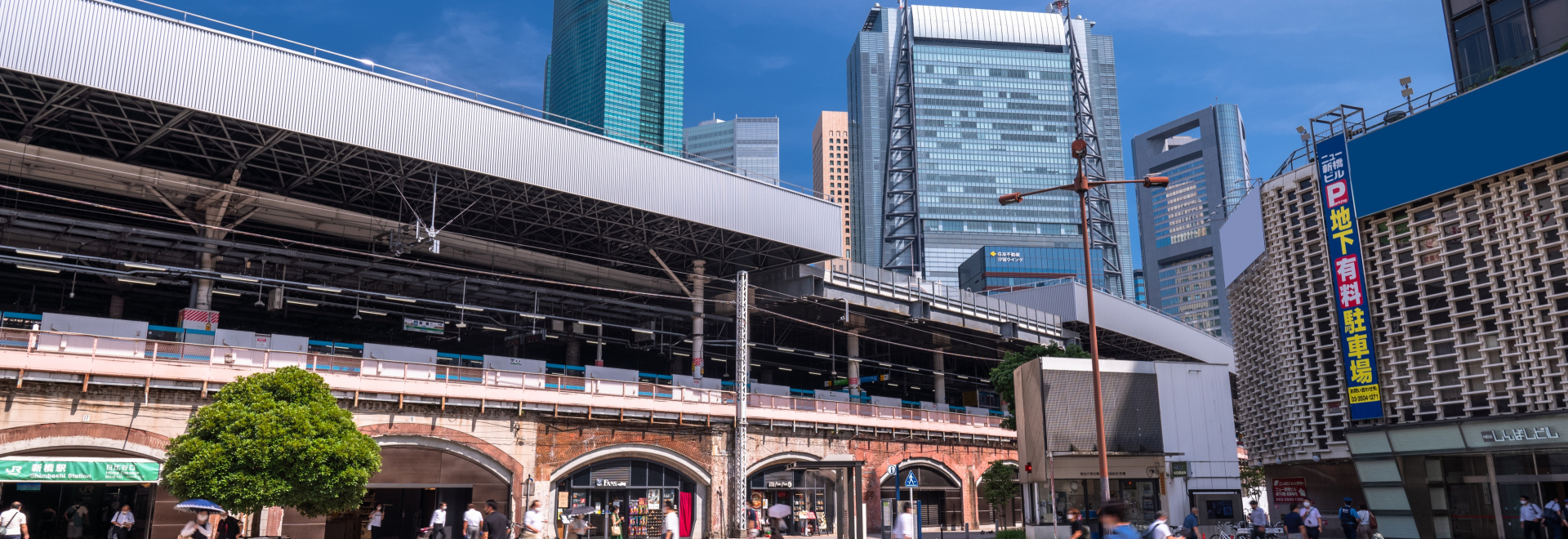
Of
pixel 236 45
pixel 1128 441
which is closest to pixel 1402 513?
pixel 1128 441

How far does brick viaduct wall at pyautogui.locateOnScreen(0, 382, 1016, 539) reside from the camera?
27.2m

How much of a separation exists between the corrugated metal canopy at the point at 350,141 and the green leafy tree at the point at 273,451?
33.7 ft

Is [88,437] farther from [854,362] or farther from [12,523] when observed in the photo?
[854,362]

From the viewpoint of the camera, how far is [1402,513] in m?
26.7

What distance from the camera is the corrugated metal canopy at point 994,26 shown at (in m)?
166

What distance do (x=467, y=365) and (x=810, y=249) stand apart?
17904mm

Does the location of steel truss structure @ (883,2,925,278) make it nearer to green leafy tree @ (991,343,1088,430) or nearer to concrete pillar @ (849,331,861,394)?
concrete pillar @ (849,331,861,394)

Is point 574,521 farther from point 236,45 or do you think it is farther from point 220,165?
point 220,165

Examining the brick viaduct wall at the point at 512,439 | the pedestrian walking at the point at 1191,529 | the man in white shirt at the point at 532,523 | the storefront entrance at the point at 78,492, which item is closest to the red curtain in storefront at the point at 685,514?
the brick viaduct wall at the point at 512,439

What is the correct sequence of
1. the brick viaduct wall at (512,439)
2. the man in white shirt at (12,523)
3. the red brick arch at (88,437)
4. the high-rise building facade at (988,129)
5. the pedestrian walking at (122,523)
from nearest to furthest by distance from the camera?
the man in white shirt at (12,523) → the pedestrian walking at (122,523) → the red brick arch at (88,437) → the brick viaduct wall at (512,439) → the high-rise building facade at (988,129)

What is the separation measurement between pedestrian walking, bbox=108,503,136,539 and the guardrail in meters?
4.24

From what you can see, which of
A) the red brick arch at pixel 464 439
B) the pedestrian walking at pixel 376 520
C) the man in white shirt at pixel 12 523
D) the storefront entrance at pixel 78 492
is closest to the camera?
the man in white shirt at pixel 12 523

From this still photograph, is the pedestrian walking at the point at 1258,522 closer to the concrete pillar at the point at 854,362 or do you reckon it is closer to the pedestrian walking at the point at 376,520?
the pedestrian walking at the point at 376,520

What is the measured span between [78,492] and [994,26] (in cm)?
15764
